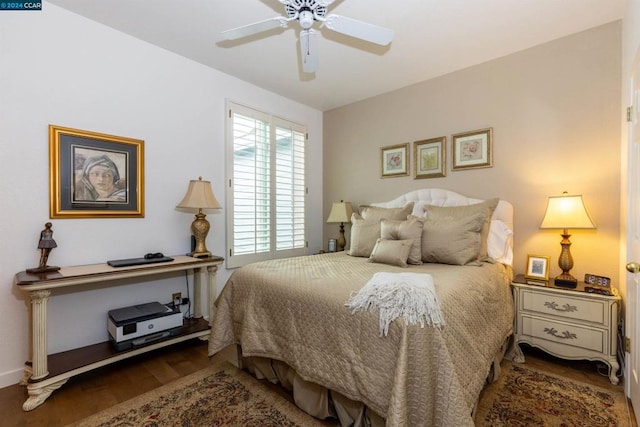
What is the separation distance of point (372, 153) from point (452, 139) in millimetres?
1001

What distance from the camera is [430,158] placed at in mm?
3334

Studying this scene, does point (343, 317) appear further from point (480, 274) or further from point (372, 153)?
point (372, 153)

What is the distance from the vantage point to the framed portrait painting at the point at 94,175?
7.27 ft

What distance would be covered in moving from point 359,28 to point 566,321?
251cm

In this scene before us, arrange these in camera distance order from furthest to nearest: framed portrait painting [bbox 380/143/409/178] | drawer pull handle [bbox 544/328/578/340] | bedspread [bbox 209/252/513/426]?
1. framed portrait painting [bbox 380/143/409/178]
2. drawer pull handle [bbox 544/328/578/340]
3. bedspread [bbox 209/252/513/426]

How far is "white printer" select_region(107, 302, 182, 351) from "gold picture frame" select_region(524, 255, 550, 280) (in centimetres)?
297

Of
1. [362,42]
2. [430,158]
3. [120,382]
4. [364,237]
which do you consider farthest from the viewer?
[430,158]

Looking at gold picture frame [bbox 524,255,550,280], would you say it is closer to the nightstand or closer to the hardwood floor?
the nightstand

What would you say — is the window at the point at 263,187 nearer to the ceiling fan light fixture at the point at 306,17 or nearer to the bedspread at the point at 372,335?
the bedspread at the point at 372,335

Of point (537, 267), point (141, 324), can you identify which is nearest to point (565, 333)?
point (537, 267)

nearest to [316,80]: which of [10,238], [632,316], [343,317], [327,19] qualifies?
[327,19]

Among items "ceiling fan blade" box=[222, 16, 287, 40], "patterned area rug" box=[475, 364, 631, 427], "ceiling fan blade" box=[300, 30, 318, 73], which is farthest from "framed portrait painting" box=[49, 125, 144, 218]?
"patterned area rug" box=[475, 364, 631, 427]

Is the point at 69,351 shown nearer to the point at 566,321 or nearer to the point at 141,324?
the point at 141,324

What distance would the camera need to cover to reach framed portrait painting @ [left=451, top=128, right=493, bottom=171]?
2.94 m
